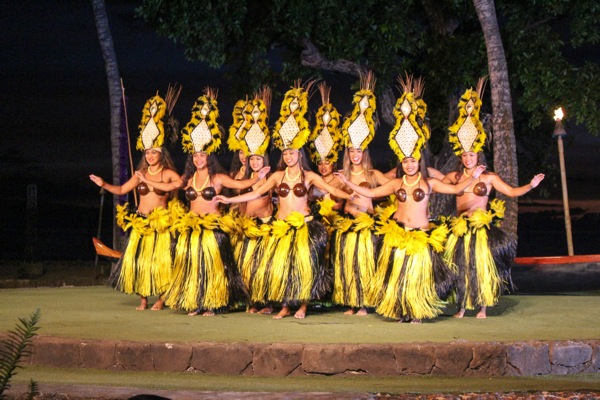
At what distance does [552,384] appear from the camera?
6527 mm

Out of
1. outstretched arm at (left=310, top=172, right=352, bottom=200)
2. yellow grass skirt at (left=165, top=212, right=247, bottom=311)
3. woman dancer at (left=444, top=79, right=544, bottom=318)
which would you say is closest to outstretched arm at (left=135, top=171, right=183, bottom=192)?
yellow grass skirt at (left=165, top=212, right=247, bottom=311)

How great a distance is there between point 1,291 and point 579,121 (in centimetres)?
822

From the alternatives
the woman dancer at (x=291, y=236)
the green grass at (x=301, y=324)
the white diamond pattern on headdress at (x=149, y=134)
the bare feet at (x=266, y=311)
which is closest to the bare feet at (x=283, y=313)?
the woman dancer at (x=291, y=236)

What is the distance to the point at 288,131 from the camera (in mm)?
8914

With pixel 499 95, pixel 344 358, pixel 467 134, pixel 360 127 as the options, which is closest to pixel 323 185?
pixel 360 127

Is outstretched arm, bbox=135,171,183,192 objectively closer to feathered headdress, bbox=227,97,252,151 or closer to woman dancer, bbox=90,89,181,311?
woman dancer, bbox=90,89,181,311

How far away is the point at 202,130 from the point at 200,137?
0.07 m

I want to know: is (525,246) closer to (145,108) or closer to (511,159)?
(511,159)

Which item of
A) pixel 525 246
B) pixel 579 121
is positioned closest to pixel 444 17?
pixel 579 121

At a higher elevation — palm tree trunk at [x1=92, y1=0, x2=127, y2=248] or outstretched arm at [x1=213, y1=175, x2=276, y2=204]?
palm tree trunk at [x1=92, y1=0, x2=127, y2=248]

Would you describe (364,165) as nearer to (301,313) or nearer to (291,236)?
(291,236)

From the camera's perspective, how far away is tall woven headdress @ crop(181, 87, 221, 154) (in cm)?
920

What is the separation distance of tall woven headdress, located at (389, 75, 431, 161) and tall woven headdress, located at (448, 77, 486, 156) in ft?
1.26

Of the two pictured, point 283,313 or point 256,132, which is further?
point 256,132
